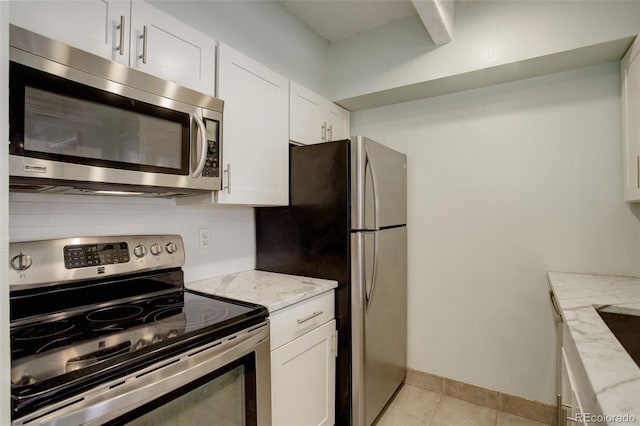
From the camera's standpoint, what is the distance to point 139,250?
56.6 inches

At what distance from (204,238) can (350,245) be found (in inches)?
32.7

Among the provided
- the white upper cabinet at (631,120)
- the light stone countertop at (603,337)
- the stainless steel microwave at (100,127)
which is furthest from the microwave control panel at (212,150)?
the white upper cabinet at (631,120)

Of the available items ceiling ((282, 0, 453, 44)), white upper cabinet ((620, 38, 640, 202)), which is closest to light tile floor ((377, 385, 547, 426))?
white upper cabinet ((620, 38, 640, 202))

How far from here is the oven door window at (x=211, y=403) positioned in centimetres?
93

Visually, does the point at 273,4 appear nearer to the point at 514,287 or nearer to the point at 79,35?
the point at 79,35

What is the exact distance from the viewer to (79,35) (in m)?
1.08

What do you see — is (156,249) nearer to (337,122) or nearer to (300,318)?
(300,318)

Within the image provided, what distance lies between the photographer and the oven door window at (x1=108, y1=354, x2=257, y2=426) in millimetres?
933

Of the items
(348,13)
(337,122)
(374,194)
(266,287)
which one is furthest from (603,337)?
(348,13)

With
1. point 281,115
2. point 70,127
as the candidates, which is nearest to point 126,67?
point 70,127

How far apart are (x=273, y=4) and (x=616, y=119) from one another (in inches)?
86.5

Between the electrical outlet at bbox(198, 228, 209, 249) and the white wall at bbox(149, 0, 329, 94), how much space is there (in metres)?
1.08

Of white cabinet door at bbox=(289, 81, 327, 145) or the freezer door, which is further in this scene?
white cabinet door at bbox=(289, 81, 327, 145)

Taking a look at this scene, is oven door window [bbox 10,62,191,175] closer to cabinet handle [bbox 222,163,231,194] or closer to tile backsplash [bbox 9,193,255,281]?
cabinet handle [bbox 222,163,231,194]
